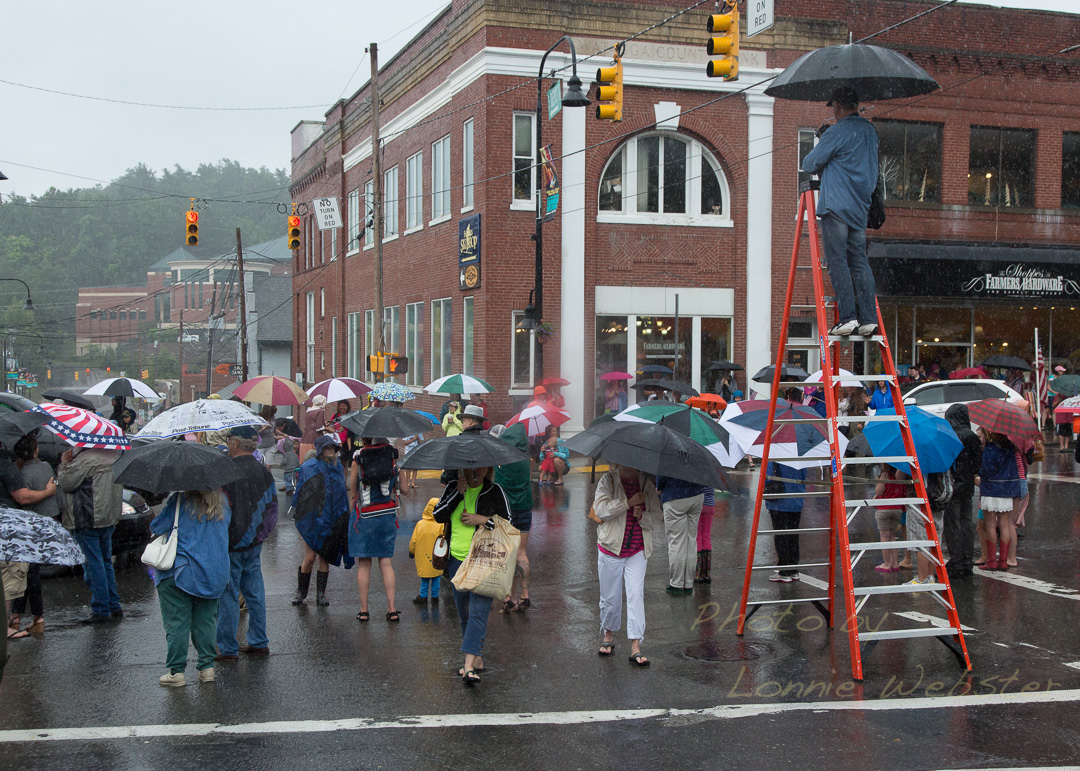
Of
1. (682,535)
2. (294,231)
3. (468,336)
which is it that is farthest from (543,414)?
(294,231)

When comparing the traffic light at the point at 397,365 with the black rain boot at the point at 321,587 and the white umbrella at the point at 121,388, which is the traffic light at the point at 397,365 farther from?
the black rain boot at the point at 321,587

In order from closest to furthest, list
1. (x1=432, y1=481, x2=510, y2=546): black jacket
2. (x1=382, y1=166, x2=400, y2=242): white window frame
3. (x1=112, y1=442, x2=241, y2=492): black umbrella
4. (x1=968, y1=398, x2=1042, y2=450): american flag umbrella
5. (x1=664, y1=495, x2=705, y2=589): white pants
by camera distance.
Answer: (x1=112, y1=442, x2=241, y2=492): black umbrella → (x1=432, y1=481, x2=510, y2=546): black jacket → (x1=664, y1=495, x2=705, y2=589): white pants → (x1=968, y1=398, x2=1042, y2=450): american flag umbrella → (x1=382, y1=166, x2=400, y2=242): white window frame

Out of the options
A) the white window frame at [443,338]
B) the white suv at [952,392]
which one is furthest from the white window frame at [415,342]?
the white suv at [952,392]

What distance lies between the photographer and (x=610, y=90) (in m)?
15.6

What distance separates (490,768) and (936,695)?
3.21 m

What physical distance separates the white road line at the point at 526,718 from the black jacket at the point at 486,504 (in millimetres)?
1395

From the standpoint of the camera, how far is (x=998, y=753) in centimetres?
573

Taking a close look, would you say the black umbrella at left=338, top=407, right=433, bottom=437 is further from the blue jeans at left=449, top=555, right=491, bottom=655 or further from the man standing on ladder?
the man standing on ladder

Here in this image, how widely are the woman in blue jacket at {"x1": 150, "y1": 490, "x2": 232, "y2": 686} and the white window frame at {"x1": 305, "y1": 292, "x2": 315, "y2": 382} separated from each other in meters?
37.1

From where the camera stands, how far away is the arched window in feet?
82.4

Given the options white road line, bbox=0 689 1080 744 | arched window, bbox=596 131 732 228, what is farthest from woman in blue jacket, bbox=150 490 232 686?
arched window, bbox=596 131 732 228

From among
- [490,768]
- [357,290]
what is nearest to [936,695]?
[490,768]

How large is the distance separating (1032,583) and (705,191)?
668 inches

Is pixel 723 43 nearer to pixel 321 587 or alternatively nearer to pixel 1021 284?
pixel 321 587
